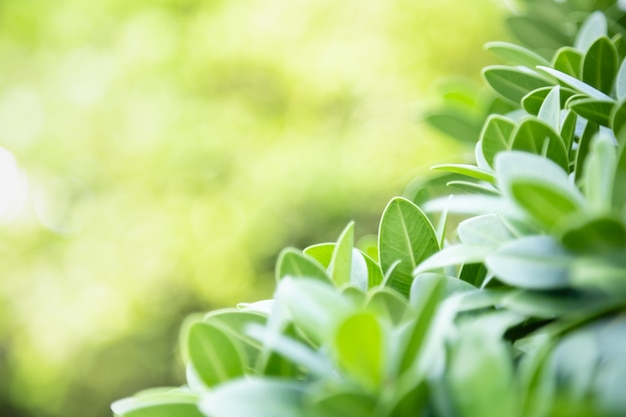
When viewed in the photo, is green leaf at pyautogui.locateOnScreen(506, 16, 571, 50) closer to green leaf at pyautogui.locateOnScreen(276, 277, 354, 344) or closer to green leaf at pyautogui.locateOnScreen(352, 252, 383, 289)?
green leaf at pyautogui.locateOnScreen(352, 252, 383, 289)

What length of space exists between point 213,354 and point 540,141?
0.86ft

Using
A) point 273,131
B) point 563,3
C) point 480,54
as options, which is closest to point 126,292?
point 273,131

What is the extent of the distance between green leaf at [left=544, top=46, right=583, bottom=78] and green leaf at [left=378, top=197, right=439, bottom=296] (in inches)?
8.8

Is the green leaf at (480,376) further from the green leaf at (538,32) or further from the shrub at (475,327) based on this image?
the green leaf at (538,32)

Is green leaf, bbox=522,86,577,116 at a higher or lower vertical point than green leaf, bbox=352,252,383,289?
higher

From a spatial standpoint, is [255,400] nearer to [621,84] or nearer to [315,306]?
[315,306]

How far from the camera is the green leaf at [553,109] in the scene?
0.47m

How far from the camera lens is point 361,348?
31cm

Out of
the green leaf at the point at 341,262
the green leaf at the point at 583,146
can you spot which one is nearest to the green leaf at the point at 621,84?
the green leaf at the point at 583,146

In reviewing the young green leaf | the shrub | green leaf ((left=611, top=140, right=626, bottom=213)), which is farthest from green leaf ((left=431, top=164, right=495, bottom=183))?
the young green leaf

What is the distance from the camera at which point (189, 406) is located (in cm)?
38

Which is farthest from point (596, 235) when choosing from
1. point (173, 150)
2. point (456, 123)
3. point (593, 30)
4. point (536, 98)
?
point (173, 150)

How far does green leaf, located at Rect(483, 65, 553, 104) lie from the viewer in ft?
1.98

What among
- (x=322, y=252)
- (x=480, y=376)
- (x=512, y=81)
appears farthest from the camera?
(x=512, y=81)
